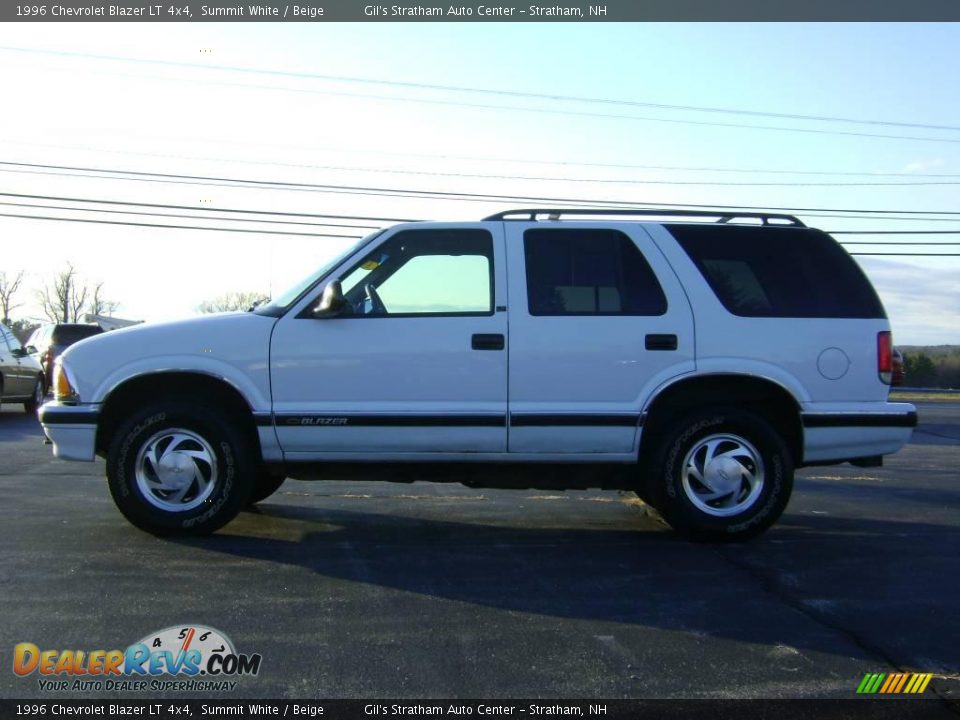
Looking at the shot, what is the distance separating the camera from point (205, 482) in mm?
5523

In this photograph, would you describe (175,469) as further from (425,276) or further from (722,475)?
(722,475)

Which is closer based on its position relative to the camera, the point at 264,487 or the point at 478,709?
the point at 478,709

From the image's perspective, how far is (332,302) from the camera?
17.7 ft

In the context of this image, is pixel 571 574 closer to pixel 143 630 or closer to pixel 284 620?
pixel 284 620

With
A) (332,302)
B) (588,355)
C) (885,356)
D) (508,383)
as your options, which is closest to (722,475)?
(588,355)

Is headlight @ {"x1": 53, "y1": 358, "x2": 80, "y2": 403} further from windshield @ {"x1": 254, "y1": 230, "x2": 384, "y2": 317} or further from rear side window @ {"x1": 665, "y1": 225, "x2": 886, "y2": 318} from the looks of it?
rear side window @ {"x1": 665, "y1": 225, "x2": 886, "y2": 318}

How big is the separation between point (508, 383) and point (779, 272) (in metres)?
1.90

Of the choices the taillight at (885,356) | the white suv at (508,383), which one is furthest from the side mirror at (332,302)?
the taillight at (885,356)

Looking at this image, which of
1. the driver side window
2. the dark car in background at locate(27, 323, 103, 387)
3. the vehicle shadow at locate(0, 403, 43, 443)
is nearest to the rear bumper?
the driver side window

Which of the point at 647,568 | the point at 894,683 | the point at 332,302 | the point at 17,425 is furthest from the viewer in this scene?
the point at 17,425

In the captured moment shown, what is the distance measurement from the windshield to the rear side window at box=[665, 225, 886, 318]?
6.63 ft

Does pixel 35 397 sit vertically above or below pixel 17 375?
below

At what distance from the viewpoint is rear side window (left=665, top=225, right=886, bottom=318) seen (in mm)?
5645

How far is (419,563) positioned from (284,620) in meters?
1.15
